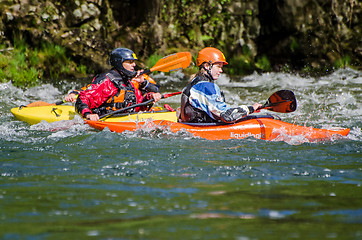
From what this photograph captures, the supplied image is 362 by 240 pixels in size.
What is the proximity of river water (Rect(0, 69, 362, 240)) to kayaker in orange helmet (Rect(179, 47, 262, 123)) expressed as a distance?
1.10ft

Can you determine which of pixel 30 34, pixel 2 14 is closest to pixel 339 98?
pixel 30 34

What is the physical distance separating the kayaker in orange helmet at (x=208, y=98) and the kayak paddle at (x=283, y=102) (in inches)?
14.3

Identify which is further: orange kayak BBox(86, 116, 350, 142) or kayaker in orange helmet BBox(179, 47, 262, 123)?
orange kayak BBox(86, 116, 350, 142)

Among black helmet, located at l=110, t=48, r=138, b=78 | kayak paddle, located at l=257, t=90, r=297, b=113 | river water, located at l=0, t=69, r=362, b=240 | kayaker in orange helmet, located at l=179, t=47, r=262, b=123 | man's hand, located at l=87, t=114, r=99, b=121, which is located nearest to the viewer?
river water, located at l=0, t=69, r=362, b=240

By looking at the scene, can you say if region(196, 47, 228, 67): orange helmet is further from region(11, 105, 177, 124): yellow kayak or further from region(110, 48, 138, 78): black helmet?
region(110, 48, 138, 78): black helmet

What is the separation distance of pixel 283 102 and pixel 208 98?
1.01 m

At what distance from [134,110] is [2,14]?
6372mm

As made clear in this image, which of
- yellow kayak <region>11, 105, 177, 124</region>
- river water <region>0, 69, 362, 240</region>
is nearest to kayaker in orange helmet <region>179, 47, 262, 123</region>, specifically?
river water <region>0, 69, 362, 240</region>

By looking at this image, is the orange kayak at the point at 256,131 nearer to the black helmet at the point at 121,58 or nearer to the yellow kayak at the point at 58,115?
the yellow kayak at the point at 58,115

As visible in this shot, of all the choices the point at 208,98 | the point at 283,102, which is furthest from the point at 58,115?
the point at 283,102

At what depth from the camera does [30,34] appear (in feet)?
37.6

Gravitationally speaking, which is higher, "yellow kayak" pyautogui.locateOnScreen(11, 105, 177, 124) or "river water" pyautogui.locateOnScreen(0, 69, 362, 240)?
"yellow kayak" pyautogui.locateOnScreen(11, 105, 177, 124)

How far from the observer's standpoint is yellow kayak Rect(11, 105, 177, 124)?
252 inches

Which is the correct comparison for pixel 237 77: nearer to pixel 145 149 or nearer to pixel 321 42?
pixel 321 42
